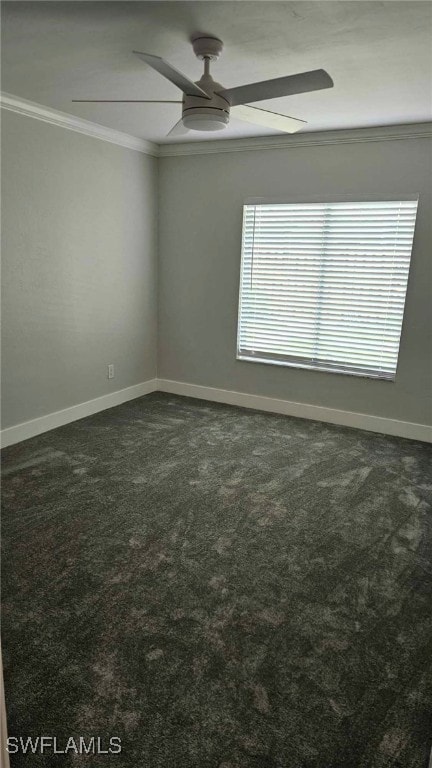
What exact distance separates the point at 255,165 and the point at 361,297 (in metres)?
1.54

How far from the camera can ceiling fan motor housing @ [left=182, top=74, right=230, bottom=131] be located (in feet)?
7.13

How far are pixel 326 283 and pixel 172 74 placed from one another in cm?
254

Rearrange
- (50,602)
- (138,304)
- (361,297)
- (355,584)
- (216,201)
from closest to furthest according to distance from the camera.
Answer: (50,602) → (355,584) → (361,297) → (216,201) → (138,304)

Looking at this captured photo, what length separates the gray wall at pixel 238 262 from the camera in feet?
12.3

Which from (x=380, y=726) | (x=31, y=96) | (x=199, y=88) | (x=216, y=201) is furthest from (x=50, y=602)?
(x=216, y=201)

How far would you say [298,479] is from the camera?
3291 millimetres

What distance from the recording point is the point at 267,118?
253 cm

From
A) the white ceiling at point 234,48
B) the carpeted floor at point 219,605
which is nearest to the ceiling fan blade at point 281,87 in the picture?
the white ceiling at point 234,48

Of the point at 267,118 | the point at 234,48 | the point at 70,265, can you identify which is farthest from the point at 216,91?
the point at 70,265

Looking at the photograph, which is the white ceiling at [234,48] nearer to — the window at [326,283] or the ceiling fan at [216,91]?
the ceiling fan at [216,91]

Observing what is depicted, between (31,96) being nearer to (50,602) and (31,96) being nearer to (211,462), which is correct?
(211,462)

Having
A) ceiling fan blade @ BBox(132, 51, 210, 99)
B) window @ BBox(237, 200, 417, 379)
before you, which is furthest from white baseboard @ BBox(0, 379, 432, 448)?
ceiling fan blade @ BBox(132, 51, 210, 99)

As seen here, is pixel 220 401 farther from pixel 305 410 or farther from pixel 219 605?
pixel 219 605

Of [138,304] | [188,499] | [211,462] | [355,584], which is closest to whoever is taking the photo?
[355,584]
